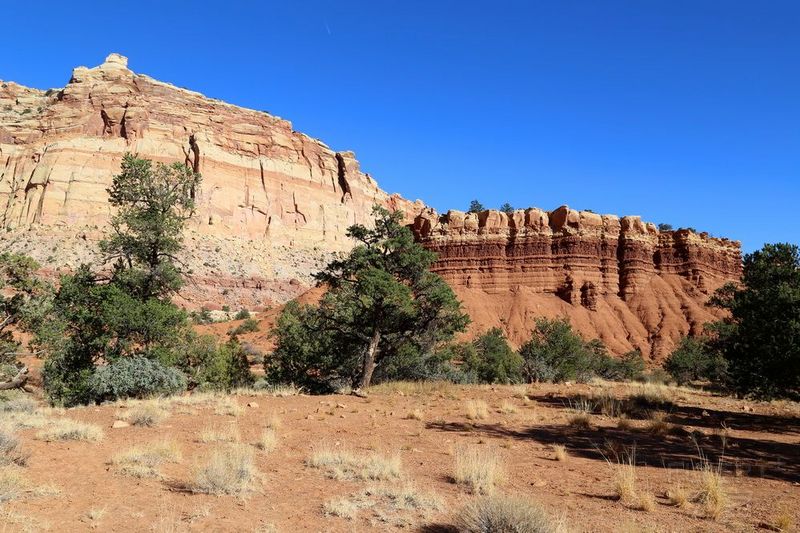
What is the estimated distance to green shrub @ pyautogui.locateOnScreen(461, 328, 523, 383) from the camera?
27688 millimetres

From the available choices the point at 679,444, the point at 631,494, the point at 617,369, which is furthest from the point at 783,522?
the point at 617,369

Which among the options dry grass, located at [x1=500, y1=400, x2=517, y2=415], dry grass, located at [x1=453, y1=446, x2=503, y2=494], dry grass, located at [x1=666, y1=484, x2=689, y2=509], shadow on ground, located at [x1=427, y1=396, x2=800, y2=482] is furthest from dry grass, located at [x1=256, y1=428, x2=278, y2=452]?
dry grass, located at [x1=500, y1=400, x2=517, y2=415]

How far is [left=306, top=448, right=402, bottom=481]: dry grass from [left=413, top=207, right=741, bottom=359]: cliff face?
45050 millimetres

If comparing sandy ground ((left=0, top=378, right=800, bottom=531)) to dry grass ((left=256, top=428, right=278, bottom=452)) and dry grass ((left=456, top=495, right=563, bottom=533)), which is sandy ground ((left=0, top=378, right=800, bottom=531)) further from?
dry grass ((left=456, top=495, right=563, bottom=533))

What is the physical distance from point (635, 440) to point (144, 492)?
851 centimetres

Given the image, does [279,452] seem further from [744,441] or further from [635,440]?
[744,441]

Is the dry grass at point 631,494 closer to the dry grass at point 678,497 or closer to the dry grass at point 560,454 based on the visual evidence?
the dry grass at point 678,497

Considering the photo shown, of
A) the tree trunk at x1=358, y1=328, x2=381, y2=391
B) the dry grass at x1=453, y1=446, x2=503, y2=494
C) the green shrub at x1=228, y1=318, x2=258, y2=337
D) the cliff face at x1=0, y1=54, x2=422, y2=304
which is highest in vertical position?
the cliff face at x1=0, y1=54, x2=422, y2=304

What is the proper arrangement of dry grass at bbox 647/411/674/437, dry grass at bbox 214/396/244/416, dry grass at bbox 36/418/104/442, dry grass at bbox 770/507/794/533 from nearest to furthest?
dry grass at bbox 770/507/794/533, dry grass at bbox 36/418/104/442, dry grass at bbox 647/411/674/437, dry grass at bbox 214/396/244/416

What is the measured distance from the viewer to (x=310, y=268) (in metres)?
86.2

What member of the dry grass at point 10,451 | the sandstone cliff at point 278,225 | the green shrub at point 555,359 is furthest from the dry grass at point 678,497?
the sandstone cliff at point 278,225

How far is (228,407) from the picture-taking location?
12.3m

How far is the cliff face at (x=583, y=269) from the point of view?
54.0 metres

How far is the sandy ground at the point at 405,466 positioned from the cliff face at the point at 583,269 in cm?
4073
